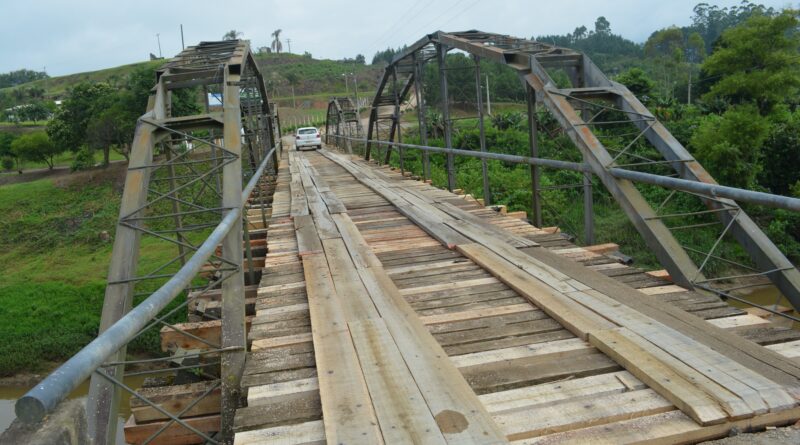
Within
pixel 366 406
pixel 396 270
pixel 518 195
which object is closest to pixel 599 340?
pixel 366 406

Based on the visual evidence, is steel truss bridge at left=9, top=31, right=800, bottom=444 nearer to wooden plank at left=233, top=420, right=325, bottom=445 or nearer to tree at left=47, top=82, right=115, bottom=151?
wooden plank at left=233, top=420, right=325, bottom=445

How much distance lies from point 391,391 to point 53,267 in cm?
2905

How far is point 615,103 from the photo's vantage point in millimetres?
7824

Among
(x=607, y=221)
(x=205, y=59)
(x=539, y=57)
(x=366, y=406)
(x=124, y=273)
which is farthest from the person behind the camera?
(x=607, y=221)

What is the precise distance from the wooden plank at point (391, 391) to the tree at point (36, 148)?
154 feet

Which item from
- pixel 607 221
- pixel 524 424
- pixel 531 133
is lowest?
pixel 607 221

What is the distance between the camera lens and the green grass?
786 inches

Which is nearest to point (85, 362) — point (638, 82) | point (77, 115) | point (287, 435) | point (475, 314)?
point (287, 435)

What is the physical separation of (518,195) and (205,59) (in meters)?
16.6

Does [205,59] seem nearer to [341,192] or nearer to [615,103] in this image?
[341,192]

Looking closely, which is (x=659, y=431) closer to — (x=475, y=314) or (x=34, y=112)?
(x=475, y=314)

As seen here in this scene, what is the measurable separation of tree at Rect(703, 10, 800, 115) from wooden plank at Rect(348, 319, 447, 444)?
32.1 meters

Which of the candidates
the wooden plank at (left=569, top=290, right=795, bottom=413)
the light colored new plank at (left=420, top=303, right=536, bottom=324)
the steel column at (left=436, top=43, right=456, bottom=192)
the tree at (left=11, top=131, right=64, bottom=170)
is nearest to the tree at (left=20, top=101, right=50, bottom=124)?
the tree at (left=11, top=131, right=64, bottom=170)

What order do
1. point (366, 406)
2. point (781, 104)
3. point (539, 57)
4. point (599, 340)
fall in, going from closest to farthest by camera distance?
point (366, 406)
point (599, 340)
point (539, 57)
point (781, 104)
